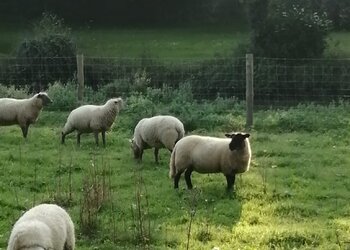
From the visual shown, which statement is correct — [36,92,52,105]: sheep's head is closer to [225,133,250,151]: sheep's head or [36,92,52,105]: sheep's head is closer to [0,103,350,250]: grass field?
[0,103,350,250]: grass field

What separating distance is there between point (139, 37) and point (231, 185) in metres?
25.7

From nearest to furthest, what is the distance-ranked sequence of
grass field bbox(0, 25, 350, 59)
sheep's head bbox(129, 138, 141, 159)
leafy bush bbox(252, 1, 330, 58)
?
sheep's head bbox(129, 138, 141, 159)
leafy bush bbox(252, 1, 330, 58)
grass field bbox(0, 25, 350, 59)

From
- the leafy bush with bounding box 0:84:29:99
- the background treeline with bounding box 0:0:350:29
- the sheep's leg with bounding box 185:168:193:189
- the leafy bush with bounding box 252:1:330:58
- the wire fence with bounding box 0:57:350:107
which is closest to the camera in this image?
the sheep's leg with bounding box 185:168:193:189

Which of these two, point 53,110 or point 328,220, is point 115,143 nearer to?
point 53,110

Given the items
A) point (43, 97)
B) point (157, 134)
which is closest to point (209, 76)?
point (43, 97)

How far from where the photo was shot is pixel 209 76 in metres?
23.4

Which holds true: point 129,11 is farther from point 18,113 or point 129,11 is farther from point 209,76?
point 18,113

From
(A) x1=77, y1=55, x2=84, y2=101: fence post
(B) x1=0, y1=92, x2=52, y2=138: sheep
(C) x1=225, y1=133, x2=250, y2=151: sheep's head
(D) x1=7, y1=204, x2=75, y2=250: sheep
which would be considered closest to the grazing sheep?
(C) x1=225, y1=133, x2=250, y2=151: sheep's head

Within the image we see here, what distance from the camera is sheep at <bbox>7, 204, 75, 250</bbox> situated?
22.0 feet

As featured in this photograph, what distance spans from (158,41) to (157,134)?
2223 centimetres

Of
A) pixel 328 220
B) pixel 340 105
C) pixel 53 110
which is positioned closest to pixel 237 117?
pixel 340 105

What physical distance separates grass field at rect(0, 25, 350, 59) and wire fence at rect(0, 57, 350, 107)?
11.1ft

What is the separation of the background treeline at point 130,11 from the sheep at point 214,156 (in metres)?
30.0

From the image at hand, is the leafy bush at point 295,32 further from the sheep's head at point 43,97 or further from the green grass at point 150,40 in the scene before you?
the sheep's head at point 43,97
